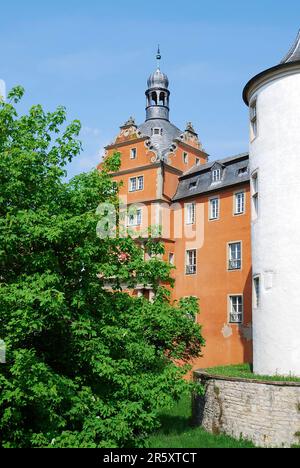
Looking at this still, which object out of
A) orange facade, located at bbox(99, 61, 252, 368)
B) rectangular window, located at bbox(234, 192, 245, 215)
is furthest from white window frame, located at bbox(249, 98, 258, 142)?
rectangular window, located at bbox(234, 192, 245, 215)

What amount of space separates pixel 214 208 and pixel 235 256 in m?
3.35

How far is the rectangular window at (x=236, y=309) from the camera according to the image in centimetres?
2909

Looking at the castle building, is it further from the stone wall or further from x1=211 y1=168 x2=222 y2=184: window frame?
the stone wall

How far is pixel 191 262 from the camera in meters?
32.7

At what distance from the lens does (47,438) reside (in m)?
12.1

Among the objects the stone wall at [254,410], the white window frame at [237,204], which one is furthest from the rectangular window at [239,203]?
the stone wall at [254,410]

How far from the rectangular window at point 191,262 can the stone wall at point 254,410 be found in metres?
13.8

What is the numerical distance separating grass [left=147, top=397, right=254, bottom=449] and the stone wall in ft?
1.16

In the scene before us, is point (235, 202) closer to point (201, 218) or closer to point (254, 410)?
point (201, 218)

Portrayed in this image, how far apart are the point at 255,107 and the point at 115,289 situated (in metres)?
9.56

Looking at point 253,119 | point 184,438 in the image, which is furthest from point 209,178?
point 184,438

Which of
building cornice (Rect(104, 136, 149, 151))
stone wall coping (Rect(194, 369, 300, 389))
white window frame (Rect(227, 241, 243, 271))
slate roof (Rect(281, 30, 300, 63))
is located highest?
building cornice (Rect(104, 136, 149, 151))

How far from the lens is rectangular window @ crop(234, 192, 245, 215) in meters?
30.3

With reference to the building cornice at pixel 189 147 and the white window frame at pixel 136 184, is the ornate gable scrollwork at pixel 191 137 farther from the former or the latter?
the white window frame at pixel 136 184
